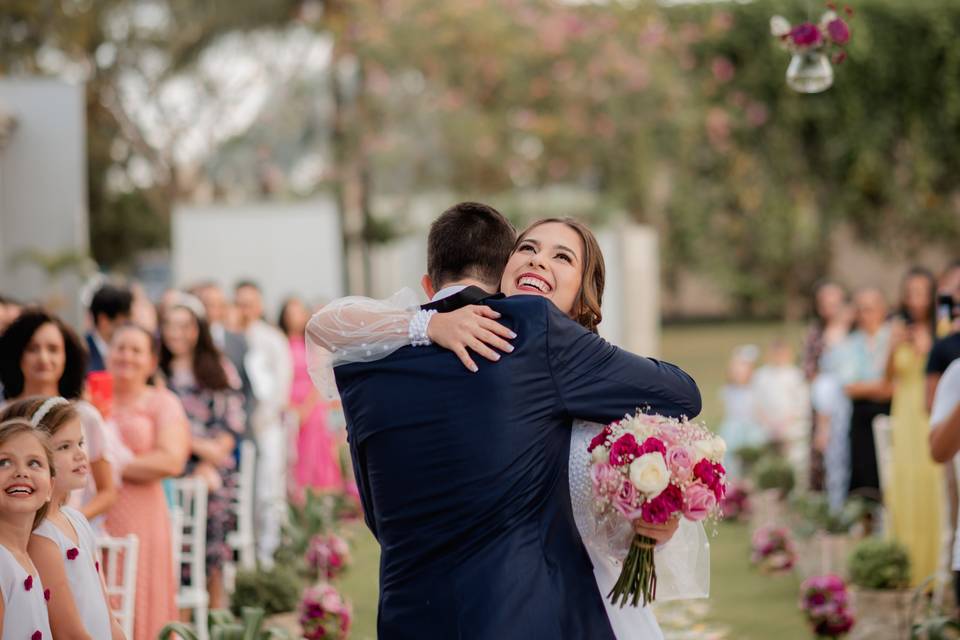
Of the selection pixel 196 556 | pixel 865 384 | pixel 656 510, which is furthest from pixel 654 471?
pixel 865 384

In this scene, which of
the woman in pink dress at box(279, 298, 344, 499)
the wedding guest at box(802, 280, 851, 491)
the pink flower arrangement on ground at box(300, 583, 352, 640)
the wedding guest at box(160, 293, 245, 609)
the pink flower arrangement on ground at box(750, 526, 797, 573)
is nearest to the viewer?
the pink flower arrangement on ground at box(300, 583, 352, 640)

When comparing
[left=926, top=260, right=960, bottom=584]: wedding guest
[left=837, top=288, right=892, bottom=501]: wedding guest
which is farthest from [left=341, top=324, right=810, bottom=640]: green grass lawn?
[left=926, top=260, right=960, bottom=584]: wedding guest

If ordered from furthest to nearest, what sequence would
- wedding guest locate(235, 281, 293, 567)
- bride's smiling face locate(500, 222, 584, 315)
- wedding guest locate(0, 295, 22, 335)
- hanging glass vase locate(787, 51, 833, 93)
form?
wedding guest locate(235, 281, 293, 567) → wedding guest locate(0, 295, 22, 335) → hanging glass vase locate(787, 51, 833, 93) → bride's smiling face locate(500, 222, 584, 315)

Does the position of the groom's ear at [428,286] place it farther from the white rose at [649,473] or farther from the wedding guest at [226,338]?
the wedding guest at [226,338]

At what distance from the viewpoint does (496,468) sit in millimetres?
2943

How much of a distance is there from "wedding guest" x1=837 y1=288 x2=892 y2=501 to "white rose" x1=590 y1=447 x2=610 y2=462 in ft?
21.2

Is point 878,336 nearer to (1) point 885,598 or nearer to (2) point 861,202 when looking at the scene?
(1) point 885,598

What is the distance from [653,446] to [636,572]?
334 millimetres

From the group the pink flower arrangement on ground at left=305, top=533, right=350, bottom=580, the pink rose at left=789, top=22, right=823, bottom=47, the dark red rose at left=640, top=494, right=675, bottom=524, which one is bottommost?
the pink flower arrangement on ground at left=305, top=533, right=350, bottom=580

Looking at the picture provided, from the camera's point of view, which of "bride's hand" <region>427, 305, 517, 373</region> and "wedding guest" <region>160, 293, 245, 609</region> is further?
"wedding guest" <region>160, 293, 245, 609</region>

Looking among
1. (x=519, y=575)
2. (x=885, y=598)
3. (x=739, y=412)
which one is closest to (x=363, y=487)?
(x=519, y=575)

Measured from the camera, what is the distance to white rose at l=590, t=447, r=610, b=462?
2966 mm

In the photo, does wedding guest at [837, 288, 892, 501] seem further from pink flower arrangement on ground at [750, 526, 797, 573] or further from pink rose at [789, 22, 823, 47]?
pink rose at [789, 22, 823, 47]

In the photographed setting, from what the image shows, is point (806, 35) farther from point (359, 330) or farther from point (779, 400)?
point (779, 400)
